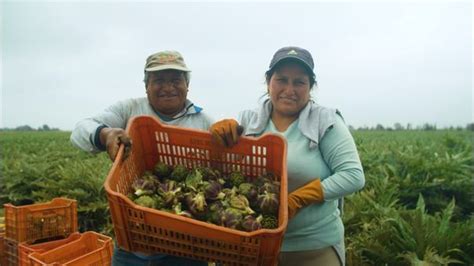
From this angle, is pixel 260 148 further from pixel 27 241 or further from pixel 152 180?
pixel 27 241

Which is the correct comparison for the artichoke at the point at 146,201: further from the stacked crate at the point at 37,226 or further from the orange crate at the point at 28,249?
Result: the stacked crate at the point at 37,226

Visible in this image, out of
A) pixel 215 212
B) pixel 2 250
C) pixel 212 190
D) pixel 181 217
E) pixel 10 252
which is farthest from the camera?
pixel 2 250

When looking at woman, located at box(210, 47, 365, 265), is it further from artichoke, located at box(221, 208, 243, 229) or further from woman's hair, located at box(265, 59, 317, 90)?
artichoke, located at box(221, 208, 243, 229)

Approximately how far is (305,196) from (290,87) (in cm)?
66

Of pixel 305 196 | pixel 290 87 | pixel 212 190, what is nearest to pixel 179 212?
pixel 212 190

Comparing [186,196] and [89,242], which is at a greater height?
[186,196]

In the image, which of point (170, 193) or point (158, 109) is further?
point (158, 109)

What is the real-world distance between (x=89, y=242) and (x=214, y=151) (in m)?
1.21

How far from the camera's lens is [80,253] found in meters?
3.07

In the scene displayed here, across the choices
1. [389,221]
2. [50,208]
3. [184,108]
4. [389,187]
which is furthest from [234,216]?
[389,187]

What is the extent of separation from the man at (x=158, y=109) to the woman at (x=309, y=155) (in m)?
0.44

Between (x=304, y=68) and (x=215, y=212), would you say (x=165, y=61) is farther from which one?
(x=215, y=212)

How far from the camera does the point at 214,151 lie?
2.59 metres

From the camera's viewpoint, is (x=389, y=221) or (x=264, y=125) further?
(x=389, y=221)
